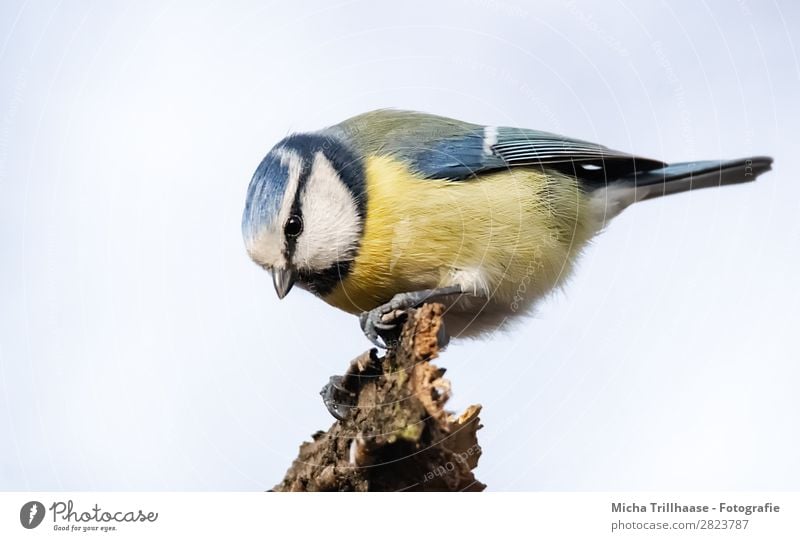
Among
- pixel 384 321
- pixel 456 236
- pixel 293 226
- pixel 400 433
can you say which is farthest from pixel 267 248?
pixel 400 433

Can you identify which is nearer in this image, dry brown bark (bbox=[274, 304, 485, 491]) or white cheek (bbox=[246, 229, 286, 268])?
dry brown bark (bbox=[274, 304, 485, 491])

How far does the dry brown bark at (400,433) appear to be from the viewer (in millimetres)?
1734

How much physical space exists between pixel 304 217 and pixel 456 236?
43 cm

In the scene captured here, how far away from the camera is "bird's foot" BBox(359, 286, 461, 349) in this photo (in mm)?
1977

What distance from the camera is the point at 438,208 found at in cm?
214

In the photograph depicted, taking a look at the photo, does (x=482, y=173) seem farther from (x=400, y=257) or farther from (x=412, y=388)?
(x=412, y=388)

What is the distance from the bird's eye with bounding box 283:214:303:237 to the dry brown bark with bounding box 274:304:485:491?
41 centimetres

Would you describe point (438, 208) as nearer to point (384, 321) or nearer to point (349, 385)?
point (384, 321)

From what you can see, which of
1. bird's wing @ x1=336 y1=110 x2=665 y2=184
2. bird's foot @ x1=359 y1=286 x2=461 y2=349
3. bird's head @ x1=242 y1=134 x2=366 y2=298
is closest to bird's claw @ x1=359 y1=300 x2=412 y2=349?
bird's foot @ x1=359 y1=286 x2=461 y2=349

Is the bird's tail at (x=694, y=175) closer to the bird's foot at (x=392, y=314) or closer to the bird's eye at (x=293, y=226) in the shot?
the bird's foot at (x=392, y=314)

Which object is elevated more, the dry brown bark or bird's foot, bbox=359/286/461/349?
bird's foot, bbox=359/286/461/349

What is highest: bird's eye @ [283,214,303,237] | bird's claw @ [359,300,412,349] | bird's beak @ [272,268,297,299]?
bird's eye @ [283,214,303,237]

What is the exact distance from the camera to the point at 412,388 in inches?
68.6

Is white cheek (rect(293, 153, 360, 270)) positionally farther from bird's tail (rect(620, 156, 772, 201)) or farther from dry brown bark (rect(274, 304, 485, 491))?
bird's tail (rect(620, 156, 772, 201))
